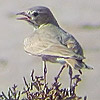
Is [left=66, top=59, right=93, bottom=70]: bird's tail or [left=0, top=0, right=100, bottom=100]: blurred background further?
[left=0, top=0, right=100, bottom=100]: blurred background

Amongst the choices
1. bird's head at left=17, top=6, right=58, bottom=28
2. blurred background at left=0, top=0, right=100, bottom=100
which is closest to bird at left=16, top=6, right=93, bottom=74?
bird's head at left=17, top=6, right=58, bottom=28

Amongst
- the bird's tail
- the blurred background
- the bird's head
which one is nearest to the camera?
the bird's tail

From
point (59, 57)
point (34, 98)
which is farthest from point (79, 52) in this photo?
point (34, 98)

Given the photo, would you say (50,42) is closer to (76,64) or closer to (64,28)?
(76,64)

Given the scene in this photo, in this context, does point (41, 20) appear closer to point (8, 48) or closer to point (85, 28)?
point (8, 48)

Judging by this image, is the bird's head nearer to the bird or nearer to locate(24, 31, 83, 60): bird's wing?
the bird

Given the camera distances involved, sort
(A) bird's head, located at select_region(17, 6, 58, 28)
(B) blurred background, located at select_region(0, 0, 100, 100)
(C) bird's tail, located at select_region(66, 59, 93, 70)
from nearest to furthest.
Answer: (C) bird's tail, located at select_region(66, 59, 93, 70) → (A) bird's head, located at select_region(17, 6, 58, 28) → (B) blurred background, located at select_region(0, 0, 100, 100)

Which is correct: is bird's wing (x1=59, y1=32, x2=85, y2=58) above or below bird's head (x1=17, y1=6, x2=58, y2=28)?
below

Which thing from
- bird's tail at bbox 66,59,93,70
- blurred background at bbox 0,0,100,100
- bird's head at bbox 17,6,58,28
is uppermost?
bird's head at bbox 17,6,58,28
